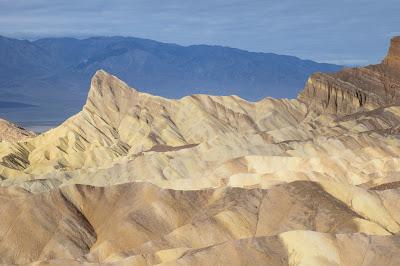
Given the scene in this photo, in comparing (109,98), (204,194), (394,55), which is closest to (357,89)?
(394,55)

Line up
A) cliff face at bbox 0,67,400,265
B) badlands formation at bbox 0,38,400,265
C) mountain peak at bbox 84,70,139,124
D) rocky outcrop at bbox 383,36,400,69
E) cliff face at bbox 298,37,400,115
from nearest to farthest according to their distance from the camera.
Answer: cliff face at bbox 0,67,400,265
badlands formation at bbox 0,38,400,265
mountain peak at bbox 84,70,139,124
cliff face at bbox 298,37,400,115
rocky outcrop at bbox 383,36,400,69

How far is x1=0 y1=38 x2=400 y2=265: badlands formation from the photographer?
66188 millimetres

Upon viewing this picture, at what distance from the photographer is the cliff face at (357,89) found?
180 m

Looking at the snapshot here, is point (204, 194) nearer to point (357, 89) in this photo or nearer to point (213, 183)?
point (213, 183)

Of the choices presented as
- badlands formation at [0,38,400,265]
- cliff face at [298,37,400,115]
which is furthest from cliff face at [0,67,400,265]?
cliff face at [298,37,400,115]

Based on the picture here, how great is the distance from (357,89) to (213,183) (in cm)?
8912

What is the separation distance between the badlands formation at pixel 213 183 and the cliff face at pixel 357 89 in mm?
324

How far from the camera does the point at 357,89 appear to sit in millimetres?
182875

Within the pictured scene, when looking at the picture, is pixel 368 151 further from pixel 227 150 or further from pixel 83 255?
pixel 83 255

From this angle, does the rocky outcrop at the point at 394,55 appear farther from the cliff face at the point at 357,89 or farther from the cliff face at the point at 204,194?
the cliff face at the point at 204,194

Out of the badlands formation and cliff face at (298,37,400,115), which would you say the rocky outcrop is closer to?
cliff face at (298,37,400,115)

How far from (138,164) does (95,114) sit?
58.5 m

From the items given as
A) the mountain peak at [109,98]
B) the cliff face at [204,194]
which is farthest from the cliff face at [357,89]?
the mountain peak at [109,98]

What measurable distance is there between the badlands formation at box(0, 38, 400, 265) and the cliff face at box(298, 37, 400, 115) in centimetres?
32
